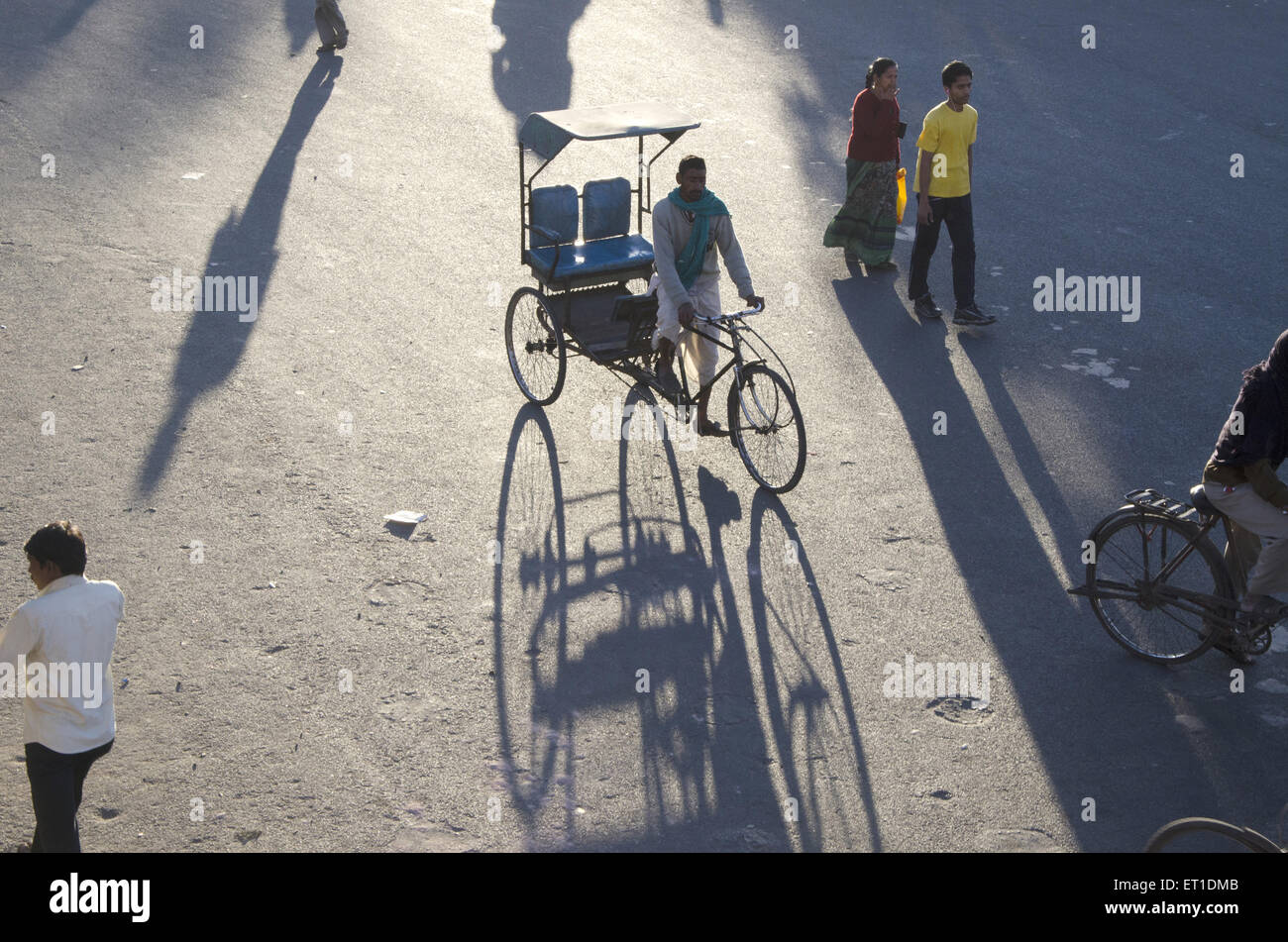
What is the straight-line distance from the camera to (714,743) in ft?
17.7

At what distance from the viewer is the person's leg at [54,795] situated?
14.1ft

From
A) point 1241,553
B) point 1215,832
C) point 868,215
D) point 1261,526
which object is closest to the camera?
point 1215,832

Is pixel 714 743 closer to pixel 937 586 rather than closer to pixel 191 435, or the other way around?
pixel 937 586

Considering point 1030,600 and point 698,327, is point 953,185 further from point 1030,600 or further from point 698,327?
point 1030,600

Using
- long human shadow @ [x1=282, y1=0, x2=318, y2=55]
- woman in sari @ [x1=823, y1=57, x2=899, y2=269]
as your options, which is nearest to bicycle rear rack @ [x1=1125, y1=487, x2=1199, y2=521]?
woman in sari @ [x1=823, y1=57, x2=899, y2=269]

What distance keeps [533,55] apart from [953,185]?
797cm

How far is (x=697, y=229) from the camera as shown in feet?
24.9

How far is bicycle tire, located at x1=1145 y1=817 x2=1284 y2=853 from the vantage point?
3672mm

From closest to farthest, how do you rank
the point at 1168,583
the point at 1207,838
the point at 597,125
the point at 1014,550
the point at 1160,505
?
the point at 1207,838, the point at 1160,505, the point at 1168,583, the point at 1014,550, the point at 597,125

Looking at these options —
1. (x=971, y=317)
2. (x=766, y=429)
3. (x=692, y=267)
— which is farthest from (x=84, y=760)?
(x=971, y=317)

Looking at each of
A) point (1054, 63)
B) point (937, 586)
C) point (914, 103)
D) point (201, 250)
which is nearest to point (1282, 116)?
point (1054, 63)

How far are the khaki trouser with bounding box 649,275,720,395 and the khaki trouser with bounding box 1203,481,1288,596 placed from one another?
3.24 meters

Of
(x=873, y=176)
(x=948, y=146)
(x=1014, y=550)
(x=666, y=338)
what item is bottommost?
(x=1014, y=550)

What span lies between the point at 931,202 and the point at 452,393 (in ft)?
12.7
